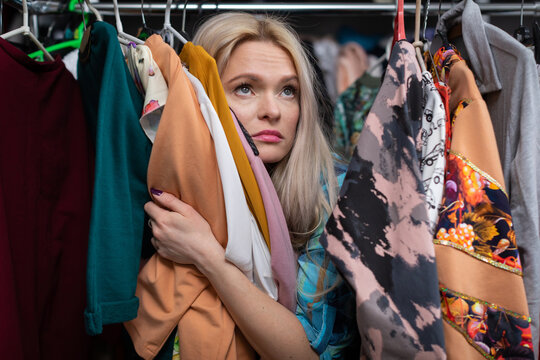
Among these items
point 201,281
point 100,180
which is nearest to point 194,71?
point 100,180

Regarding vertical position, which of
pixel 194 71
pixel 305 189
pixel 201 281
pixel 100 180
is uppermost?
pixel 194 71

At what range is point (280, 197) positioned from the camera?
3.27ft

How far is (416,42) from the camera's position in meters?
0.77

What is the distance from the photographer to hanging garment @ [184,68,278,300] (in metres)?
0.73

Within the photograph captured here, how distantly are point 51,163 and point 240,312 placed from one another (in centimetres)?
47

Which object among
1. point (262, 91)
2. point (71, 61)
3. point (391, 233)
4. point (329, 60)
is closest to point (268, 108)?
point (262, 91)

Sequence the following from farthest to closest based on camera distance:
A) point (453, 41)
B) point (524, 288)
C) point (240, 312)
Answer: point (453, 41) → point (240, 312) → point (524, 288)

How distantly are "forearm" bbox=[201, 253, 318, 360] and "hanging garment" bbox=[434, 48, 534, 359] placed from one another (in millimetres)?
280

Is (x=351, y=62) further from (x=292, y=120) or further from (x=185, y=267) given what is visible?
(x=185, y=267)

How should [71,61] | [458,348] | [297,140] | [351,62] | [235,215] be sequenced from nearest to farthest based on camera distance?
[458,348], [235,215], [297,140], [71,61], [351,62]

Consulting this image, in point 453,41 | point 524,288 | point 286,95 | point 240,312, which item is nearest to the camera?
point 524,288

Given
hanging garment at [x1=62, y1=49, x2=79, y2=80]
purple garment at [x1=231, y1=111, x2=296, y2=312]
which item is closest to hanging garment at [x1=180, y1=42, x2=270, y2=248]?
purple garment at [x1=231, y1=111, x2=296, y2=312]

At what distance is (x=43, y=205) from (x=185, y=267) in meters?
0.31

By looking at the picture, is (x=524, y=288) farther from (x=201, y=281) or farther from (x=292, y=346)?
(x=201, y=281)
